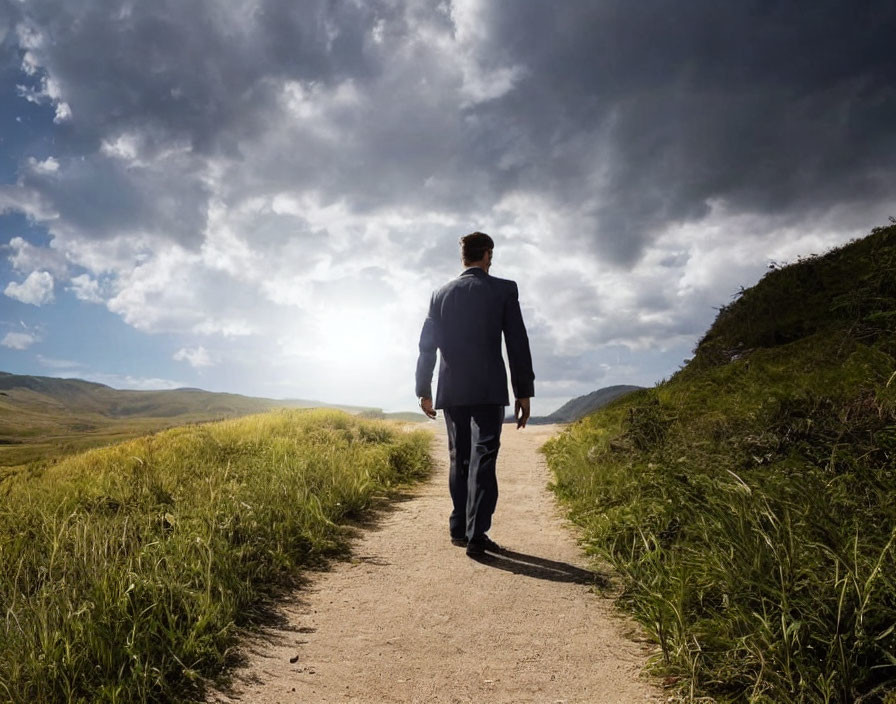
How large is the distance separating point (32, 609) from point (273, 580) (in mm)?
1618

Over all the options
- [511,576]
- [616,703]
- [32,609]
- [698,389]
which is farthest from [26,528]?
[698,389]

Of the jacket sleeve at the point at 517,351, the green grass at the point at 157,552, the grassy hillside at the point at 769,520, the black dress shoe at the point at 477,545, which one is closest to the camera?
the grassy hillside at the point at 769,520

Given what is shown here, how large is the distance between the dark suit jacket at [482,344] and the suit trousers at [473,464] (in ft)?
0.53

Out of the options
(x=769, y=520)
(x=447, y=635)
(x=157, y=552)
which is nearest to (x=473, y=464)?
(x=447, y=635)

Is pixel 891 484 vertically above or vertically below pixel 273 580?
above

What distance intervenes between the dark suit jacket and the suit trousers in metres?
0.16

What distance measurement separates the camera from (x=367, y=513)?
6598 millimetres

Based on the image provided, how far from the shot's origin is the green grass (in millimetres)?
2854

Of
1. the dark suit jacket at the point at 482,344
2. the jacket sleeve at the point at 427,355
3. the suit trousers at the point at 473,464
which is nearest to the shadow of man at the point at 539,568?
the suit trousers at the point at 473,464

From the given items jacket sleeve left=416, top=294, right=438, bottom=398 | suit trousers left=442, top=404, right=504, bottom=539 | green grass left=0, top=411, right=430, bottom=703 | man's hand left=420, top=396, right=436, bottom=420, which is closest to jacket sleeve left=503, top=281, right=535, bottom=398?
suit trousers left=442, top=404, right=504, bottom=539

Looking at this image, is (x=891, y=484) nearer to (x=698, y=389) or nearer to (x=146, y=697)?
(x=146, y=697)

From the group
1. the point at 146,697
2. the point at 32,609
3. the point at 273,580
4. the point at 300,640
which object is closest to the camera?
the point at 146,697

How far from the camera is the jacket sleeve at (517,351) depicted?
17.1 feet

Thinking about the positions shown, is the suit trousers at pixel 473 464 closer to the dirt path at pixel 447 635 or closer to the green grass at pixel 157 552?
the dirt path at pixel 447 635
